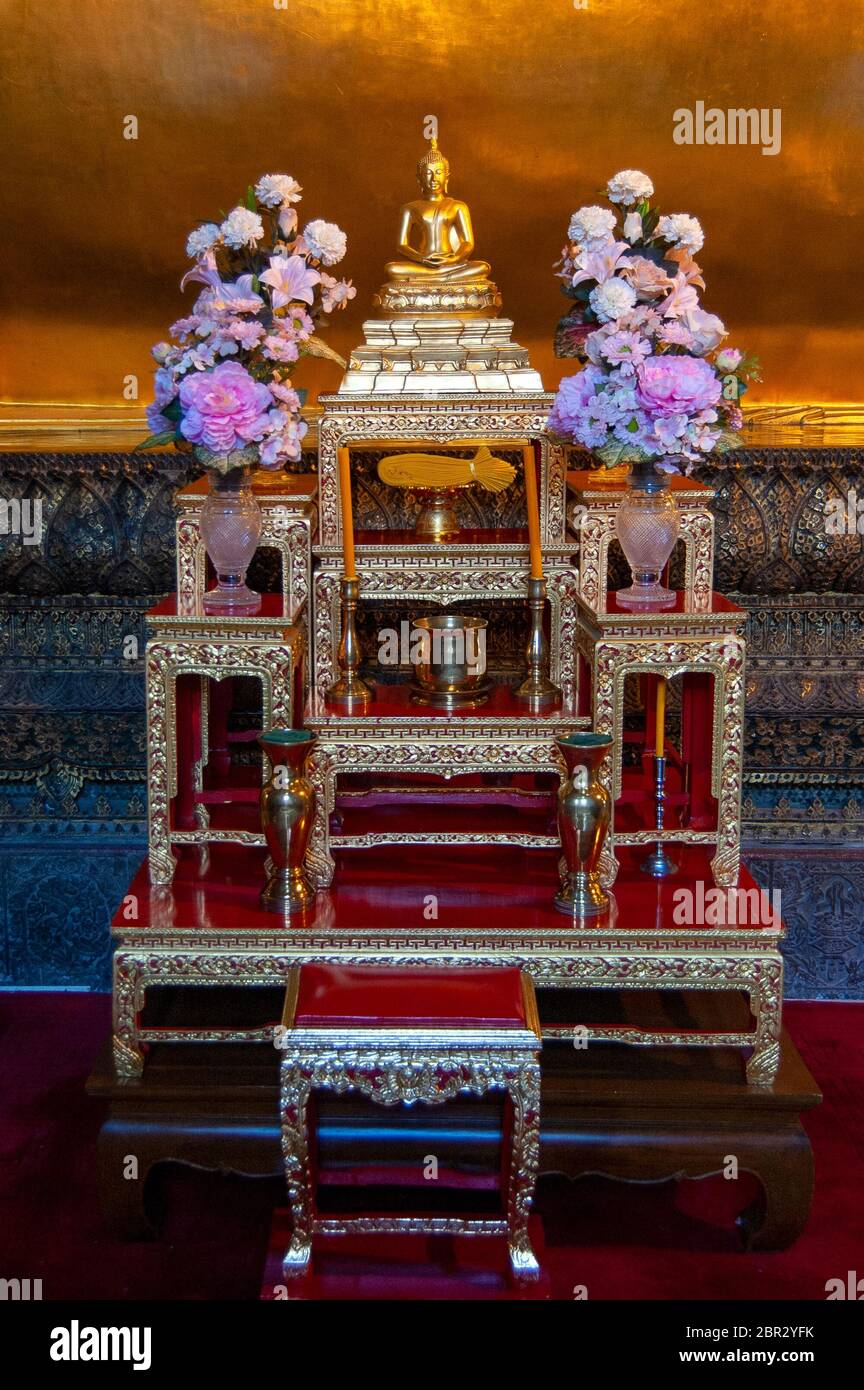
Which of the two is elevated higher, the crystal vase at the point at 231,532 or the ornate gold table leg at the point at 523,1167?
the crystal vase at the point at 231,532

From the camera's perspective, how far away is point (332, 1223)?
277 cm

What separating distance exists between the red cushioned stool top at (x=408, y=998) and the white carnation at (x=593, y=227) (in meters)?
1.41

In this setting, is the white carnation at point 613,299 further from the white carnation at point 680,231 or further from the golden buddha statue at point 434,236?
the golden buddha statue at point 434,236

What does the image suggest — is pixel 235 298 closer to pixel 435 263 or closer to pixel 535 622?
pixel 435 263

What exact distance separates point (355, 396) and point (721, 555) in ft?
4.96

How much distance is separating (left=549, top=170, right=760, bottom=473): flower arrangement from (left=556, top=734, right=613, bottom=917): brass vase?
57cm

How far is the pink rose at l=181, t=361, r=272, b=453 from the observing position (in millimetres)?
3133

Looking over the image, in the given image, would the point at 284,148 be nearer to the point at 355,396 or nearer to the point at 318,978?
the point at 355,396

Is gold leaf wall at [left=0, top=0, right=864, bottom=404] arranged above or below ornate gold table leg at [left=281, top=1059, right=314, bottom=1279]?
above

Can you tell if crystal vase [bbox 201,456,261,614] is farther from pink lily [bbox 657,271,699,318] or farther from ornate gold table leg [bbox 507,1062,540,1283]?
ornate gold table leg [bbox 507,1062,540,1283]

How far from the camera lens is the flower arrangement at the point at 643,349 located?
311 cm

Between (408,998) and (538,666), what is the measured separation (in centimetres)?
89

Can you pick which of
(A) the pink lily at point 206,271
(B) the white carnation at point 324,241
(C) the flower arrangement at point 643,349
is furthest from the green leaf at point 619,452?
(A) the pink lily at point 206,271

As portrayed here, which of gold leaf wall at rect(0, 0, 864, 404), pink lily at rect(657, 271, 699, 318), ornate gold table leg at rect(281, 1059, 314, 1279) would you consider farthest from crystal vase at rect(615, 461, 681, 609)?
gold leaf wall at rect(0, 0, 864, 404)
